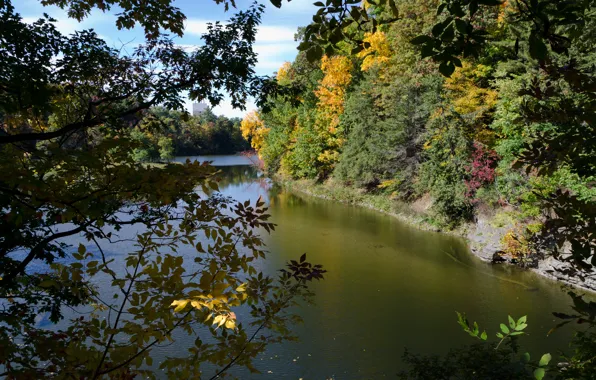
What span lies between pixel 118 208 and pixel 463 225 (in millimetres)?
11855

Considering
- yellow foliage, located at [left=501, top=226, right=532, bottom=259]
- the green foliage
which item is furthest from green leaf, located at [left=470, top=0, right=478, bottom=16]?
the green foliage

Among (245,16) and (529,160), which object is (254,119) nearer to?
(245,16)

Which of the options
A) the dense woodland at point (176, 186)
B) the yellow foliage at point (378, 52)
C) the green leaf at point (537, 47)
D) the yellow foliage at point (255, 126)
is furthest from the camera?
the yellow foliage at point (255, 126)

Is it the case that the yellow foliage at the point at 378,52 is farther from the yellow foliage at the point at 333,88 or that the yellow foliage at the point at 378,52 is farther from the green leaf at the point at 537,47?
the green leaf at the point at 537,47

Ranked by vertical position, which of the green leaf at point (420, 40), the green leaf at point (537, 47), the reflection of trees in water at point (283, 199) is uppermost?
the green leaf at point (420, 40)

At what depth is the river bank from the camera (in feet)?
30.2

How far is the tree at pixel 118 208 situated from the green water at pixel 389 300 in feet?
4.50

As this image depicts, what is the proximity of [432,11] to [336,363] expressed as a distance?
10.9 meters

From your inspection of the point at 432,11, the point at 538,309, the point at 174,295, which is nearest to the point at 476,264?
the point at 538,309

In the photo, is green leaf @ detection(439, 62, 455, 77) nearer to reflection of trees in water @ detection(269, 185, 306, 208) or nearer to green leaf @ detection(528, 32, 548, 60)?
green leaf @ detection(528, 32, 548, 60)

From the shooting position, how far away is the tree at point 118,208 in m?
1.66

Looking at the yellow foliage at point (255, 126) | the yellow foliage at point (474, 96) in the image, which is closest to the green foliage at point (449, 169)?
the yellow foliage at point (474, 96)

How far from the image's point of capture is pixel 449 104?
1284 centimetres

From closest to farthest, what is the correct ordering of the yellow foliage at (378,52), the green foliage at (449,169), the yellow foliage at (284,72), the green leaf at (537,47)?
the green leaf at (537,47), the green foliage at (449,169), the yellow foliage at (378,52), the yellow foliage at (284,72)
